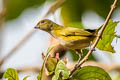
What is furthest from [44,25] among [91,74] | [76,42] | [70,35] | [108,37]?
[91,74]

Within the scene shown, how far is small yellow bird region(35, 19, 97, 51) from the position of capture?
1.93m

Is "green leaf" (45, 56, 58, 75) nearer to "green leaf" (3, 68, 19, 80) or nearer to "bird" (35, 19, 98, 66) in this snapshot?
"green leaf" (3, 68, 19, 80)

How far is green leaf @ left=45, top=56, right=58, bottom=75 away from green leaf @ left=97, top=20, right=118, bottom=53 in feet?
0.90

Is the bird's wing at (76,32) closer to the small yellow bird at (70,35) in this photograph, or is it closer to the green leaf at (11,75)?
the small yellow bird at (70,35)

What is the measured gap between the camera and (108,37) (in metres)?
1.80

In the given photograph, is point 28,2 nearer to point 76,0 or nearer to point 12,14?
point 12,14

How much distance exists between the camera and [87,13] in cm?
314

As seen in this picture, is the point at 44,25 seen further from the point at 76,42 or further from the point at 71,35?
the point at 76,42

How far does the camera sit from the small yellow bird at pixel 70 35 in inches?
76.1

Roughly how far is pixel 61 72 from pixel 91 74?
0.15 meters

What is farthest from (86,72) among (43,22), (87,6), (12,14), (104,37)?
(12,14)

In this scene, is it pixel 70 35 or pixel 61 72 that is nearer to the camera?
pixel 61 72

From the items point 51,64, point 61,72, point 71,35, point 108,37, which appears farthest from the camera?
point 71,35

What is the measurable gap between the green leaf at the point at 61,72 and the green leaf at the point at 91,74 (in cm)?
7
